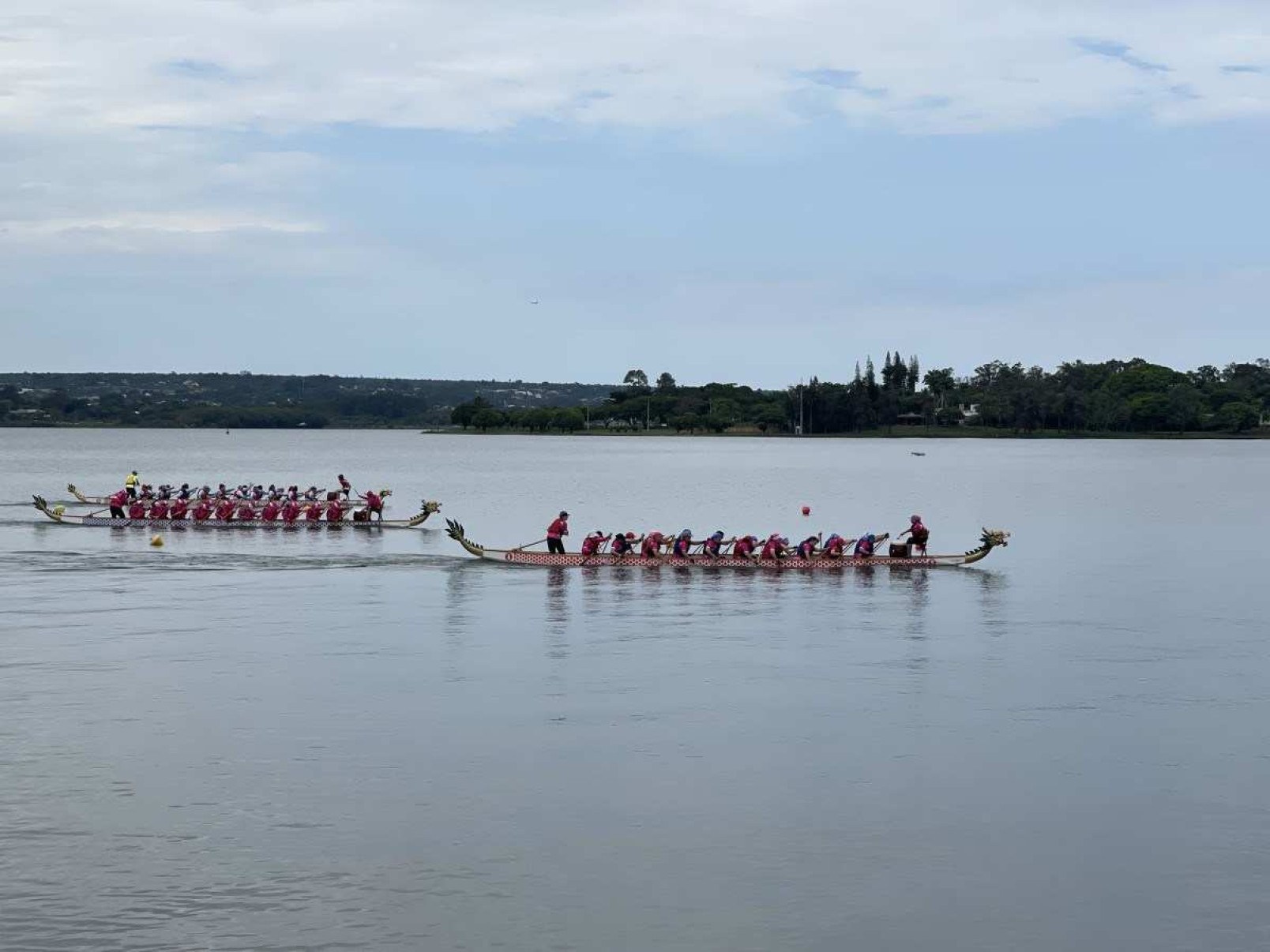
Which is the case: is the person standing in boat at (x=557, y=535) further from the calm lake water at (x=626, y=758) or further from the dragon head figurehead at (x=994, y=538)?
the dragon head figurehead at (x=994, y=538)

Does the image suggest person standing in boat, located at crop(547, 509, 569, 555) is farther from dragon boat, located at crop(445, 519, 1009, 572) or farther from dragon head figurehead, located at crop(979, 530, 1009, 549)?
dragon head figurehead, located at crop(979, 530, 1009, 549)

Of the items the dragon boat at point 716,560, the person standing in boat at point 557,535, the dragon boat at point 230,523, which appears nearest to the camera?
the dragon boat at point 716,560

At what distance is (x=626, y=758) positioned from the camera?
58.3ft

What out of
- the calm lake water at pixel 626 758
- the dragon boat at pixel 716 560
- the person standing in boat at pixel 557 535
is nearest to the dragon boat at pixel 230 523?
the calm lake water at pixel 626 758

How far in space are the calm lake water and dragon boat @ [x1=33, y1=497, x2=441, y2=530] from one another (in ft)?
29.1

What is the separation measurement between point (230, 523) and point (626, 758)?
33288mm

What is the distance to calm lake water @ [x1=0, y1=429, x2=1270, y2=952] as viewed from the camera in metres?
13.0

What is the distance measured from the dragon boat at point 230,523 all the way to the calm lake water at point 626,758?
887 cm

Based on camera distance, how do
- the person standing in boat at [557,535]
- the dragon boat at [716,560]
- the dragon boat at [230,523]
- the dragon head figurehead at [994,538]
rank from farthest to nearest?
the dragon boat at [230,523]
the dragon head figurehead at [994,538]
the person standing in boat at [557,535]
the dragon boat at [716,560]

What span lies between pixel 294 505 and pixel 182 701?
28201 mm

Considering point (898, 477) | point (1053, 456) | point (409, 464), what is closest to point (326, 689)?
point (898, 477)

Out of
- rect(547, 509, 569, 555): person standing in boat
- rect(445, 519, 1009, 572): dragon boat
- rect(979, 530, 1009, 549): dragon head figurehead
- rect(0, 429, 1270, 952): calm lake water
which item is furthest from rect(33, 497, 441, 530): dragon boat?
rect(979, 530, 1009, 549): dragon head figurehead

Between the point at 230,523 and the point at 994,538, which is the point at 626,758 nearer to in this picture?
the point at 994,538

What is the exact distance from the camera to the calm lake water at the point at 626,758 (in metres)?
13.0
